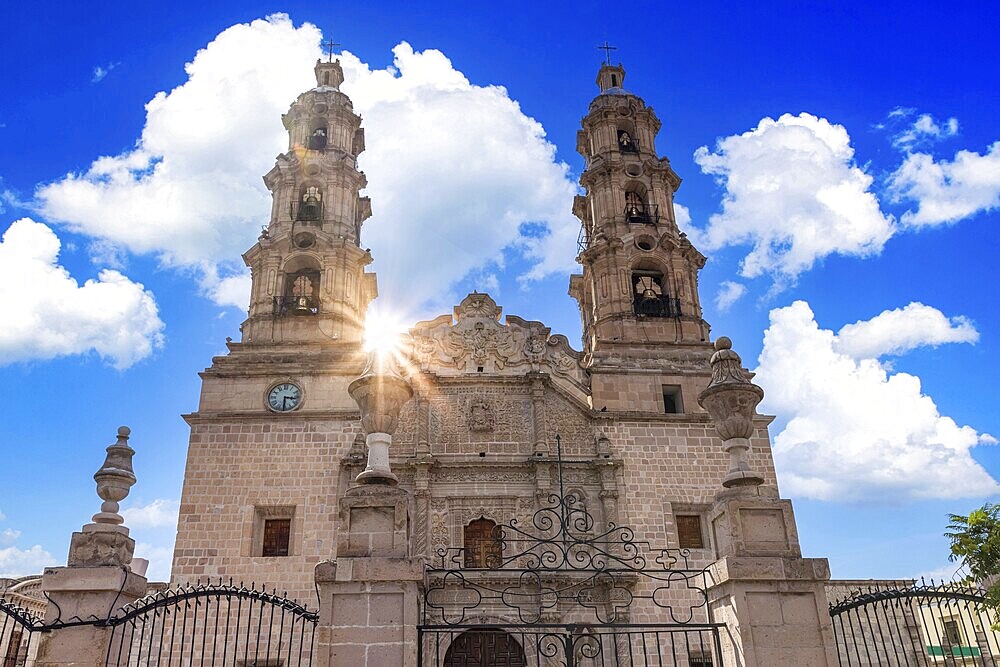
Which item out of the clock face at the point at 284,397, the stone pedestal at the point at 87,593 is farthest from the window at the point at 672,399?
the stone pedestal at the point at 87,593

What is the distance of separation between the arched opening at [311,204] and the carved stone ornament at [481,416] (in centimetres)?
856

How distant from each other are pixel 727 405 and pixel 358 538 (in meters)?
4.07

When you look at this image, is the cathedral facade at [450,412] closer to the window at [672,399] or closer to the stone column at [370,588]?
the window at [672,399]

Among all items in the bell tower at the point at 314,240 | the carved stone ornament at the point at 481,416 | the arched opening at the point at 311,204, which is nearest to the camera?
the carved stone ornament at the point at 481,416

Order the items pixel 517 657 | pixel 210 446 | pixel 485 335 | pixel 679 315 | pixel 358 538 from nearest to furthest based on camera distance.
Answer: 1. pixel 358 538
2. pixel 517 657
3. pixel 210 446
4. pixel 485 335
5. pixel 679 315

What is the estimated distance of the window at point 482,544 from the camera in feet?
60.0

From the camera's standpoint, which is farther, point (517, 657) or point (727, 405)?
point (517, 657)

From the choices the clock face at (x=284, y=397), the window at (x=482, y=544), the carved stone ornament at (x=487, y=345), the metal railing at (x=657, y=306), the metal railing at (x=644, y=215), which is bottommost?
the window at (x=482, y=544)

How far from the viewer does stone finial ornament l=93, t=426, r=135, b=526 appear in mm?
8203

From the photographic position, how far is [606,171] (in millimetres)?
25828

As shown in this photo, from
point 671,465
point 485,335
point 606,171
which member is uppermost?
point 606,171

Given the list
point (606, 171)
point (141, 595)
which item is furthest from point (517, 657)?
point (606, 171)

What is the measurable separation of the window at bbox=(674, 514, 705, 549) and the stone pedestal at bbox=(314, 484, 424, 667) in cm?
1320

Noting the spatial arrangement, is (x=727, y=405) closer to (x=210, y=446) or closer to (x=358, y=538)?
(x=358, y=538)
